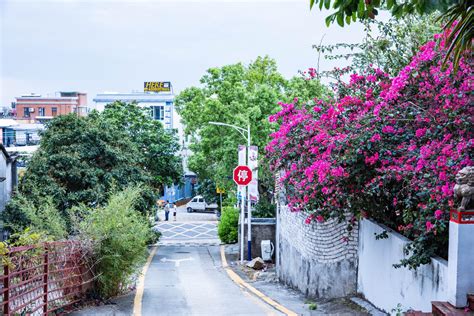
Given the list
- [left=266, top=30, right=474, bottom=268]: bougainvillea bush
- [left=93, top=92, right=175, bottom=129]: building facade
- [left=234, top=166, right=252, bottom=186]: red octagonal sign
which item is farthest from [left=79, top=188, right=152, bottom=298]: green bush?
[left=93, top=92, right=175, bottom=129]: building facade

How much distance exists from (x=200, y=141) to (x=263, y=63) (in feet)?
31.7

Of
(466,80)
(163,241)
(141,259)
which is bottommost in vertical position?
(163,241)

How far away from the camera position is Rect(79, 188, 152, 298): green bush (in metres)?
11.7

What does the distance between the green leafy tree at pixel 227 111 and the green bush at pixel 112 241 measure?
700 inches

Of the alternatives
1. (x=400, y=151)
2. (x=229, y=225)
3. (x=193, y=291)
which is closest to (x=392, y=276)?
(x=400, y=151)

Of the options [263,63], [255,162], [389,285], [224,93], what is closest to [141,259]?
[389,285]

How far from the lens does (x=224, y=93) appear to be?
A: 1405 inches

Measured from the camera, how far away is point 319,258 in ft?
44.4

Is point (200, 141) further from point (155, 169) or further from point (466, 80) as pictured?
point (466, 80)

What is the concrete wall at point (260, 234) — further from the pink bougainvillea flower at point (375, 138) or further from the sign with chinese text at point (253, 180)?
the pink bougainvillea flower at point (375, 138)

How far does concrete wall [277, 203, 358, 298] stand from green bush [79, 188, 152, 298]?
13.1ft

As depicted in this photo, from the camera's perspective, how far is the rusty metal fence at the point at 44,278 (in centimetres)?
804

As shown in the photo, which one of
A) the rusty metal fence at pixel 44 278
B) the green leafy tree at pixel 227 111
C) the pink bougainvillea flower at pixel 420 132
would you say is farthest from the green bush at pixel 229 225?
the pink bougainvillea flower at pixel 420 132

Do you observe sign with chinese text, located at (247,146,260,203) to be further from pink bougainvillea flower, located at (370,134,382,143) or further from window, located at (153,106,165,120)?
window, located at (153,106,165,120)
